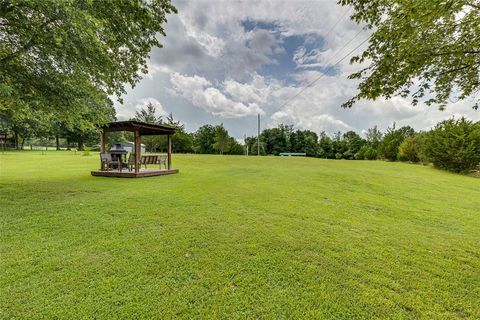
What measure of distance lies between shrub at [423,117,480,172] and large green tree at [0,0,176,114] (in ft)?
71.4

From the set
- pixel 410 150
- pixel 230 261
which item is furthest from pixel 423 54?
pixel 410 150

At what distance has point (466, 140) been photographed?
55.9ft

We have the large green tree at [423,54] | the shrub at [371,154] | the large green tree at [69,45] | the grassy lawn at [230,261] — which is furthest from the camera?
the shrub at [371,154]

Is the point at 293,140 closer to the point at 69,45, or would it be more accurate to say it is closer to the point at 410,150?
the point at 410,150

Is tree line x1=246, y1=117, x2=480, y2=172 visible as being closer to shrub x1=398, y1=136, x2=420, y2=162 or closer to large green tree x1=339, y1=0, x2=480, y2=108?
shrub x1=398, y1=136, x2=420, y2=162

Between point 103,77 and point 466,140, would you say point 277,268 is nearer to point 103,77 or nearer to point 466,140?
point 103,77

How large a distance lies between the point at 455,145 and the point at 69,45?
2444 centimetres

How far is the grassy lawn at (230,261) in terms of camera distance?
84.0 inches

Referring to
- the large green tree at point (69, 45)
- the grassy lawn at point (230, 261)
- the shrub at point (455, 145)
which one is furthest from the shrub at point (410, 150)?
the large green tree at point (69, 45)

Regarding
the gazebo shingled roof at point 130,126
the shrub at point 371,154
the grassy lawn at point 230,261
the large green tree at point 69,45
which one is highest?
the large green tree at point 69,45

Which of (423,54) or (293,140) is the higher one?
(293,140)

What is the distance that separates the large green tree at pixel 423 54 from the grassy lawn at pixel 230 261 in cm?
235

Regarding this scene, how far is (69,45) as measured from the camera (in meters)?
5.38

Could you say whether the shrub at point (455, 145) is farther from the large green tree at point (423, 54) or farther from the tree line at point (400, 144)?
the large green tree at point (423, 54)
